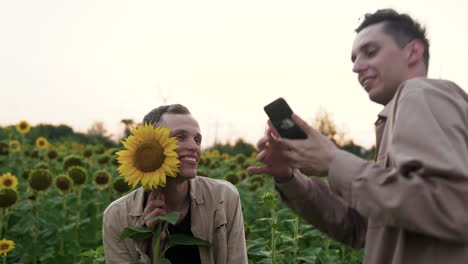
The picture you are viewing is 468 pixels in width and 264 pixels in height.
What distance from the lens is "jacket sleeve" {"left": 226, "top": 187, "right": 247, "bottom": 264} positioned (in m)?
2.76

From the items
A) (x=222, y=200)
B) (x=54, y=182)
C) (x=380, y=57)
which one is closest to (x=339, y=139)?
(x=54, y=182)

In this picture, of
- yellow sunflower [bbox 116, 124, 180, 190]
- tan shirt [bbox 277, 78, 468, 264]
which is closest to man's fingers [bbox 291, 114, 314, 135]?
tan shirt [bbox 277, 78, 468, 264]

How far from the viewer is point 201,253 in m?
2.65

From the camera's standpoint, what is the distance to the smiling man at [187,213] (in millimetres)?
2531

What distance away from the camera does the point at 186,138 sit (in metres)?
2.49

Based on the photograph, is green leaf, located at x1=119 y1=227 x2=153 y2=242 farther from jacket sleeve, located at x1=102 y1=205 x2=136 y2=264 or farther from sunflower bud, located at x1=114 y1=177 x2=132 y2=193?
sunflower bud, located at x1=114 y1=177 x2=132 y2=193

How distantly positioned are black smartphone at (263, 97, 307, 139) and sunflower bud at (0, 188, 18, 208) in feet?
11.5

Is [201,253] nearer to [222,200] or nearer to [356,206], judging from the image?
[222,200]

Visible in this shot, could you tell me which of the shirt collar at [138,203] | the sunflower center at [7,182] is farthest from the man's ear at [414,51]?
the sunflower center at [7,182]

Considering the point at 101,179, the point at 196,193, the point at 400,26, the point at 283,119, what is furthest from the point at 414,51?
the point at 101,179

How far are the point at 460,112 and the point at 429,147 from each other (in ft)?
0.59

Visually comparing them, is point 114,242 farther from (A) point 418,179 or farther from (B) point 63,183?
(B) point 63,183

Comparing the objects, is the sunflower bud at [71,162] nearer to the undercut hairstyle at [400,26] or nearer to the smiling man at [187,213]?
the smiling man at [187,213]

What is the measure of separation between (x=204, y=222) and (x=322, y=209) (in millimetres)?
801
